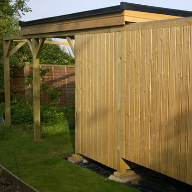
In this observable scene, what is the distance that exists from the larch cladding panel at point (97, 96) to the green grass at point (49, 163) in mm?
468

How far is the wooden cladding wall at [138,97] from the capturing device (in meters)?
4.34

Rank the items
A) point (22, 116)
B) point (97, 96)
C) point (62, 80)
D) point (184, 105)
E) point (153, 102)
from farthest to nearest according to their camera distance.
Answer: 1. point (62, 80)
2. point (22, 116)
3. point (97, 96)
4. point (153, 102)
5. point (184, 105)

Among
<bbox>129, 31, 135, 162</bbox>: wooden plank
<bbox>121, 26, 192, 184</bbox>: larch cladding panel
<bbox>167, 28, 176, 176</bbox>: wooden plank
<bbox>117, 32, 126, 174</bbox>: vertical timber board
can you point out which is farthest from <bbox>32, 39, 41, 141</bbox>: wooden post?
<bbox>167, 28, 176, 176</bbox>: wooden plank

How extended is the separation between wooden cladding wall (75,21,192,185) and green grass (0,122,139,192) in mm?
484

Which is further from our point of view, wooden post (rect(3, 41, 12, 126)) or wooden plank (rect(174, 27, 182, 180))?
wooden post (rect(3, 41, 12, 126))

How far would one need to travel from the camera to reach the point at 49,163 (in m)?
6.76

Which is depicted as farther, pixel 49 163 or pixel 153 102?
pixel 49 163

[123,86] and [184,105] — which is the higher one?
[123,86]

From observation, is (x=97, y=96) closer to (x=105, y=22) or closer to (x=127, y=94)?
(x=127, y=94)

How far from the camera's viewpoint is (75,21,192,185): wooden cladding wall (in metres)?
4.34

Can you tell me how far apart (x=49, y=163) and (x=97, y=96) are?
1.78 metres

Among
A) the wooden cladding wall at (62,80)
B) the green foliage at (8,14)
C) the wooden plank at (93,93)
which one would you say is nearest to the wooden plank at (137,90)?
the wooden plank at (93,93)

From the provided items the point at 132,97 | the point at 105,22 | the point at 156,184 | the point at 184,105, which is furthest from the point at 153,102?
the point at 105,22

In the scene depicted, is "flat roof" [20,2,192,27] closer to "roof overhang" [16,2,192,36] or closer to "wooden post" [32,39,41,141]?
"roof overhang" [16,2,192,36]
